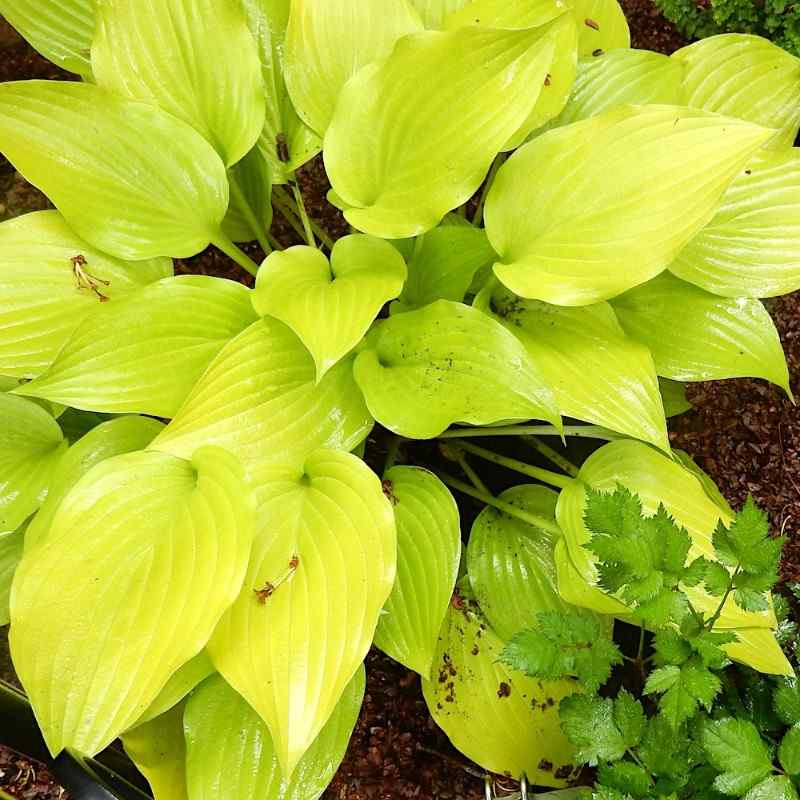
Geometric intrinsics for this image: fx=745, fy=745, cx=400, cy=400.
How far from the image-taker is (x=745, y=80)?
122 centimetres

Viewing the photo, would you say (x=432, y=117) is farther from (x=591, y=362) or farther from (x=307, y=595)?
(x=307, y=595)

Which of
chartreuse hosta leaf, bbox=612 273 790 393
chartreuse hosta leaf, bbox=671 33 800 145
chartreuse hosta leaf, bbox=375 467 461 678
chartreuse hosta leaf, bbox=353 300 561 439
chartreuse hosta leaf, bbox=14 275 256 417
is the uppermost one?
chartreuse hosta leaf, bbox=671 33 800 145

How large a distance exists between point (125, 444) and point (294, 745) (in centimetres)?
50

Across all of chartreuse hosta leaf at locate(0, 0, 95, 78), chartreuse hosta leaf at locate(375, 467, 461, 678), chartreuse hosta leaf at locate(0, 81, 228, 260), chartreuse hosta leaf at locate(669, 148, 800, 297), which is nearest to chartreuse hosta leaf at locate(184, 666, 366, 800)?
chartreuse hosta leaf at locate(375, 467, 461, 678)

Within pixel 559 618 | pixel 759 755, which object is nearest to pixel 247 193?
pixel 559 618

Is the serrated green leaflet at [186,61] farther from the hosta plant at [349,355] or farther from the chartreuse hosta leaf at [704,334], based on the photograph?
the chartreuse hosta leaf at [704,334]

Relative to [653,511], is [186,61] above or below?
above

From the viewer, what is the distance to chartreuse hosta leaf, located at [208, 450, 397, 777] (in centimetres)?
80

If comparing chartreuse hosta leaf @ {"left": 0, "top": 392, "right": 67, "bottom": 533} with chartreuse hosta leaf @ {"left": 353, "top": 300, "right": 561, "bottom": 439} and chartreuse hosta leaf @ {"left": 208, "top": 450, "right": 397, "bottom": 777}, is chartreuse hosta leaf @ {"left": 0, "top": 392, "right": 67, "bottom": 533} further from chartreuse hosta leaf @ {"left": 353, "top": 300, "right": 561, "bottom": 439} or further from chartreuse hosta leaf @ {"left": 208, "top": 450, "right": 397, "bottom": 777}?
chartreuse hosta leaf @ {"left": 353, "top": 300, "right": 561, "bottom": 439}

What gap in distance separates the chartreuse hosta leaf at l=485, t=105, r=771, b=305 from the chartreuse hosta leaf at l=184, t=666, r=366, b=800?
0.66 metres

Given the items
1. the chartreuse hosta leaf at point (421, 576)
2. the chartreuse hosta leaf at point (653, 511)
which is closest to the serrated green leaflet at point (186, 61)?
the chartreuse hosta leaf at point (421, 576)

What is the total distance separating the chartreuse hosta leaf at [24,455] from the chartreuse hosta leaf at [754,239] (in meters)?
0.96

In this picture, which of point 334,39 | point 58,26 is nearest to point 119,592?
point 334,39

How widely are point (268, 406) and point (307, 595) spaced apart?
9.9 inches
